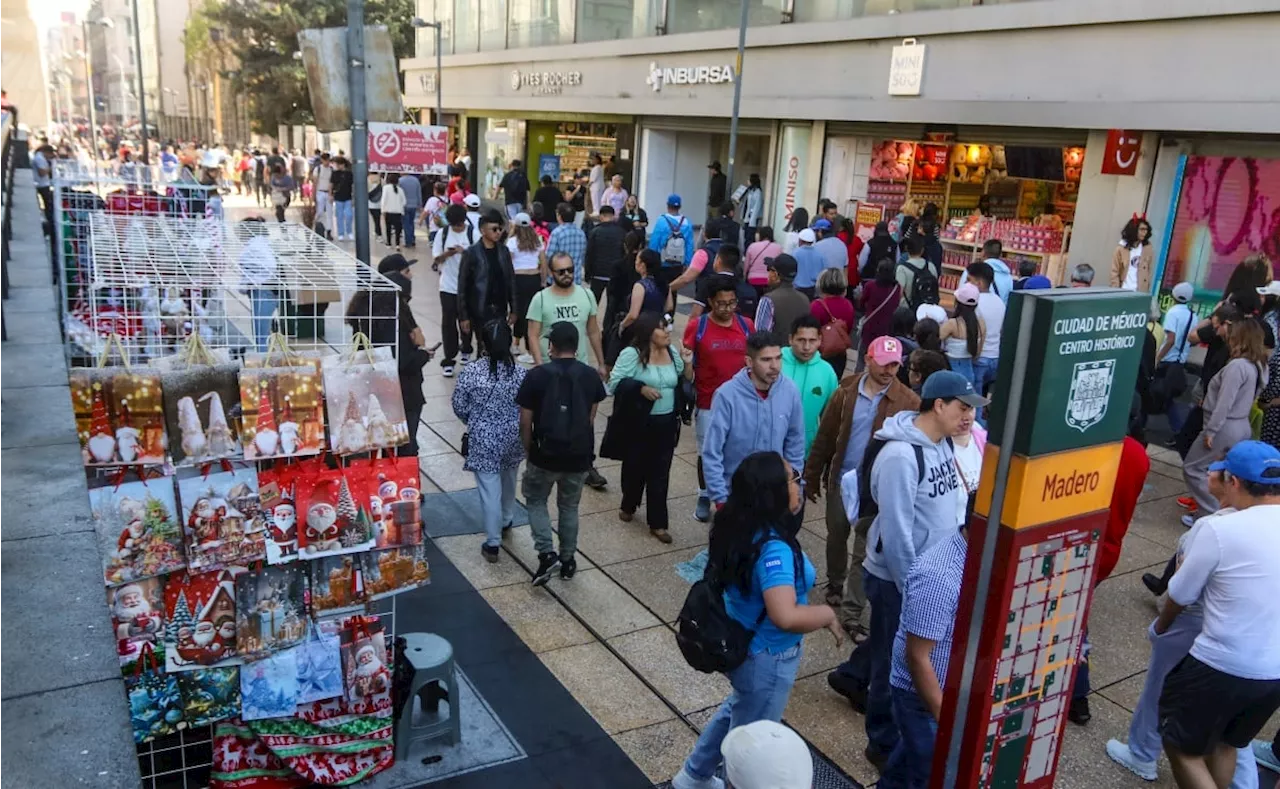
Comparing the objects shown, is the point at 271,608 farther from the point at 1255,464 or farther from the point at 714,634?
the point at 1255,464

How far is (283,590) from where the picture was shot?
3.86 m

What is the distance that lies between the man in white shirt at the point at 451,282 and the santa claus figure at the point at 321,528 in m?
6.28

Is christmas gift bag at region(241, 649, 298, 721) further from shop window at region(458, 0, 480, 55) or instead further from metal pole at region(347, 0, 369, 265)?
shop window at region(458, 0, 480, 55)

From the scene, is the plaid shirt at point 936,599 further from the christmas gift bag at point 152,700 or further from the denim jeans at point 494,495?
the denim jeans at point 494,495

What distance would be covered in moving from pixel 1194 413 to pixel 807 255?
15.5ft

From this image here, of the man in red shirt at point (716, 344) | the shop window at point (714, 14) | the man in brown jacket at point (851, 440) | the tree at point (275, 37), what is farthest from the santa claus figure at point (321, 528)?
the tree at point (275, 37)

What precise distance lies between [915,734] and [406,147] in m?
5.57

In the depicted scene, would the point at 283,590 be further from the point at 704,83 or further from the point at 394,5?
the point at 394,5

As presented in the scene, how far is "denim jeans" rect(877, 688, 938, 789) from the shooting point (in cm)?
358

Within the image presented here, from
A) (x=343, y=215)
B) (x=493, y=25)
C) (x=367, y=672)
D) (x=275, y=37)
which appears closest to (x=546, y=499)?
(x=367, y=672)

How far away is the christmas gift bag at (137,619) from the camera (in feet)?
11.7

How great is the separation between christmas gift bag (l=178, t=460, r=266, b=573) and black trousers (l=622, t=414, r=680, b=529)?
11.0 feet

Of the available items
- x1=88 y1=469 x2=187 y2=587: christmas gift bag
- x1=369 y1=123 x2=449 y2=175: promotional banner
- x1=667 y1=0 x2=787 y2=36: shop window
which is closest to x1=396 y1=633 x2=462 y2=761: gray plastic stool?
x1=88 y1=469 x2=187 y2=587: christmas gift bag

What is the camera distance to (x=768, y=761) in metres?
Result: 2.46
